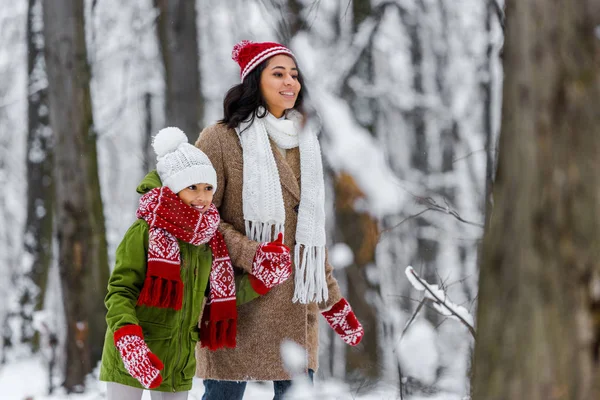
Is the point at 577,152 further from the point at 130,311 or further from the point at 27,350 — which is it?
the point at 27,350

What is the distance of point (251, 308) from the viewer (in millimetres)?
3334

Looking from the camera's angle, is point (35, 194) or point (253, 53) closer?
point (253, 53)

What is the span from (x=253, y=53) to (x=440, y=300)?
4.87ft

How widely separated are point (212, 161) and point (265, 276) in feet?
1.84

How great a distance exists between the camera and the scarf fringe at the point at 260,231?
3.31 meters

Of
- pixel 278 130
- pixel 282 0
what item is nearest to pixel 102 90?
pixel 282 0

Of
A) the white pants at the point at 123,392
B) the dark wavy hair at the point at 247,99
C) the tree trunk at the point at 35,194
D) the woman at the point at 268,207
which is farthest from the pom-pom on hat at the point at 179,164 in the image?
the tree trunk at the point at 35,194

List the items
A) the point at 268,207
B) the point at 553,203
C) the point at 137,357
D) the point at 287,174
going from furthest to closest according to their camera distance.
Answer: the point at 287,174 → the point at 268,207 → the point at 137,357 → the point at 553,203

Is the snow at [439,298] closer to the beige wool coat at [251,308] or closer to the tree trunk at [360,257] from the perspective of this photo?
the tree trunk at [360,257]

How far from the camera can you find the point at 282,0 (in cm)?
454

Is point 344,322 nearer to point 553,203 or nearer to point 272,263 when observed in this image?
point 272,263

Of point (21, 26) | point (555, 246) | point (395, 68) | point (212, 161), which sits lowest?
point (555, 246)

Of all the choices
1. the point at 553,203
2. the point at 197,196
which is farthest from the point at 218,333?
the point at 553,203

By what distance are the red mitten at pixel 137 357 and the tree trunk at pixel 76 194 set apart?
3.68 m
